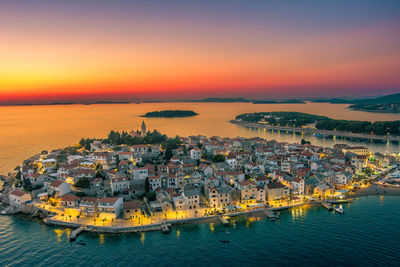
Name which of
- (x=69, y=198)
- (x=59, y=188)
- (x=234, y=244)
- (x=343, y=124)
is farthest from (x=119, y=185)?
(x=343, y=124)

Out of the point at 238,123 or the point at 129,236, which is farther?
the point at 238,123

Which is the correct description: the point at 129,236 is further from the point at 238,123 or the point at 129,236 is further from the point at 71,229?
the point at 238,123

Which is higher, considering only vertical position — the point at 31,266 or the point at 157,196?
the point at 157,196

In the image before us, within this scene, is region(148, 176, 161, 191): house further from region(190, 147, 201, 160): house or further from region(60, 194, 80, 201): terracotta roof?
region(190, 147, 201, 160): house

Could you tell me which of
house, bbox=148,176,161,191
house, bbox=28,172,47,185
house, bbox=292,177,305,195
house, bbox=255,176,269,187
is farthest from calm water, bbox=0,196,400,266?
house, bbox=148,176,161,191

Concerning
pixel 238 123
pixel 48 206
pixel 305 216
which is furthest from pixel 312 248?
pixel 238 123

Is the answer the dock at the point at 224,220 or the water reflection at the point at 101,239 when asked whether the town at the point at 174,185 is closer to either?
the dock at the point at 224,220
